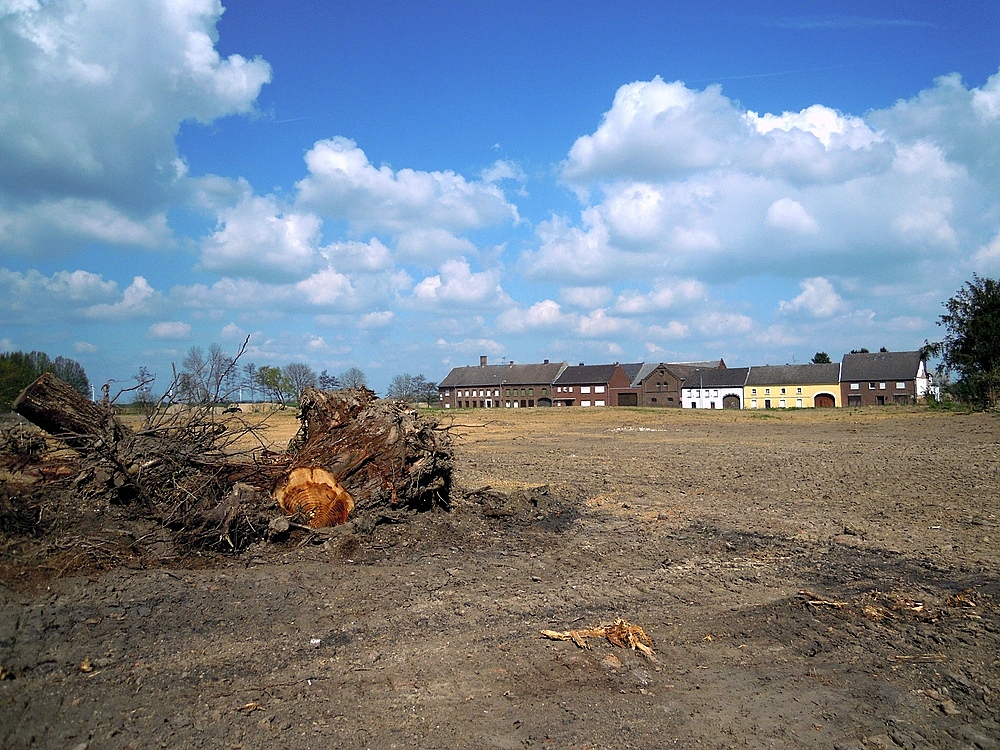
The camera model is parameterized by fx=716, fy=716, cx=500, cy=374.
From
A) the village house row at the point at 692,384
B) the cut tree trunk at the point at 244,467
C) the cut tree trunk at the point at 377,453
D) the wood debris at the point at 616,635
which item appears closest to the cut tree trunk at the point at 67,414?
the cut tree trunk at the point at 244,467

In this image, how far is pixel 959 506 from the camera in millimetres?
10609

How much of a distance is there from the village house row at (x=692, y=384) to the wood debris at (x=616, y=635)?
75.2 meters

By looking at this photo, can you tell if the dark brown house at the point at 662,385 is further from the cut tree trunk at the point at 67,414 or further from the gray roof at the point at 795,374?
the cut tree trunk at the point at 67,414

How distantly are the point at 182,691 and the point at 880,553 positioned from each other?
7.36 m

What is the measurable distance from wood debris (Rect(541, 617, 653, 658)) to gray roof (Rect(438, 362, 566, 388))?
92.1 meters

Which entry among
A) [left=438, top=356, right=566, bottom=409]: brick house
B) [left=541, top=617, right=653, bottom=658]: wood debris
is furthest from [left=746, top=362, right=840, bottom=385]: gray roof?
[left=541, top=617, right=653, bottom=658]: wood debris

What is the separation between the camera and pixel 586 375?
96.2 m

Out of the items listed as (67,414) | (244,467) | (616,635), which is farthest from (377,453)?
(616,635)

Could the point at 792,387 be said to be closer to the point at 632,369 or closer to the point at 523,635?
the point at 632,369

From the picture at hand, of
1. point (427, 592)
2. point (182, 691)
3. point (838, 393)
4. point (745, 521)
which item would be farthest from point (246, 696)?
point (838, 393)

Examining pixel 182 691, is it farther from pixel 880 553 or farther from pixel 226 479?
pixel 880 553

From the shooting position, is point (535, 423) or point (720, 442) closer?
point (720, 442)

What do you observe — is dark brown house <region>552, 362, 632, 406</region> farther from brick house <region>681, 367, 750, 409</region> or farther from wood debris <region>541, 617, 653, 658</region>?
wood debris <region>541, 617, 653, 658</region>

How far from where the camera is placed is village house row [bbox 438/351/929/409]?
8125 cm
